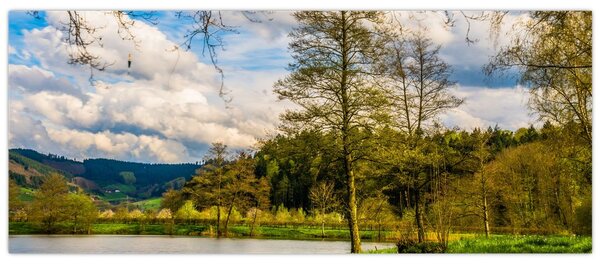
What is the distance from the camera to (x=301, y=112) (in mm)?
9516

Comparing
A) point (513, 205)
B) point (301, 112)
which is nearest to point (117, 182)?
point (301, 112)

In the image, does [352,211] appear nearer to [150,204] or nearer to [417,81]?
[417,81]

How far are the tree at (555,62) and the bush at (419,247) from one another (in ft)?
8.57

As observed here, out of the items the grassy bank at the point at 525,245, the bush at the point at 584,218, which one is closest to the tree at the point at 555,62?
the bush at the point at 584,218

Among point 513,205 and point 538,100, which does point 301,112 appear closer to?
point 538,100

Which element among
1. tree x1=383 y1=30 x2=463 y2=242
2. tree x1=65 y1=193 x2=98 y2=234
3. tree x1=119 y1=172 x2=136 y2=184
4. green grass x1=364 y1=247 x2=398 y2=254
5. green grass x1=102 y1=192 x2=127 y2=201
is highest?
tree x1=383 y1=30 x2=463 y2=242

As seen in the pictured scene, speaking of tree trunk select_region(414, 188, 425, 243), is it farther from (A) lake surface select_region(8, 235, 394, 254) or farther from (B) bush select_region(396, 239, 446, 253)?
(A) lake surface select_region(8, 235, 394, 254)

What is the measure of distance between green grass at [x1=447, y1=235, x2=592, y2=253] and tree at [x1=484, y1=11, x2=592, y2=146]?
4.79ft

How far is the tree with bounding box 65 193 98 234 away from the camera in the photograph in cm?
900

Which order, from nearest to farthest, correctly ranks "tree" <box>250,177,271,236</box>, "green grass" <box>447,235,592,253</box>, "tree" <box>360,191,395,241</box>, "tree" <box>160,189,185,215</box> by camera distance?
1. "green grass" <box>447,235,592,253</box>
2. "tree" <box>160,189,185,215</box>
3. "tree" <box>250,177,271,236</box>
4. "tree" <box>360,191,395,241</box>

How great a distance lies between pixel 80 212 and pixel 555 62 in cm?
747

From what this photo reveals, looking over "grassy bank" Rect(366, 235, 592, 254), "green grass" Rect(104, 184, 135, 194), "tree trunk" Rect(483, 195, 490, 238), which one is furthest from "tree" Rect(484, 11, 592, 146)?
"green grass" Rect(104, 184, 135, 194)

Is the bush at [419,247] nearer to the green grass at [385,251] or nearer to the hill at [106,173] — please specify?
the green grass at [385,251]

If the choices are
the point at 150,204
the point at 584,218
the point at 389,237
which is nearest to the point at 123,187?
the point at 150,204
